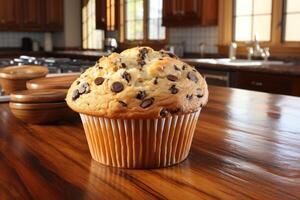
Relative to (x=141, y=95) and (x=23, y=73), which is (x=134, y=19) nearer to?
(x=23, y=73)

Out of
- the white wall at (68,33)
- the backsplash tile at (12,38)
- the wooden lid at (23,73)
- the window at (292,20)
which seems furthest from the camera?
the white wall at (68,33)

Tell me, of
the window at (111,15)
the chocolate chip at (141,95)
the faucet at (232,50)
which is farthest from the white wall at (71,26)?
the chocolate chip at (141,95)

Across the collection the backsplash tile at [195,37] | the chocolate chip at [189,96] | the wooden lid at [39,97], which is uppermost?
the backsplash tile at [195,37]

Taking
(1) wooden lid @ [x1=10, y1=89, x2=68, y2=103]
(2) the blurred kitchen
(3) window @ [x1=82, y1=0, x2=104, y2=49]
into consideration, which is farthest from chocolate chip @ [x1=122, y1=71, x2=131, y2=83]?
(3) window @ [x1=82, y1=0, x2=104, y2=49]

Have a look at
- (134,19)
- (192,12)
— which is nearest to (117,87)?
(192,12)

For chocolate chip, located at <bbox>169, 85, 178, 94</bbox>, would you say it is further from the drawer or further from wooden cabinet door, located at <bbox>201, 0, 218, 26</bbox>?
wooden cabinet door, located at <bbox>201, 0, 218, 26</bbox>

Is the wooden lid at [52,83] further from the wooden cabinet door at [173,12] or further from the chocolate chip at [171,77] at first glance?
the wooden cabinet door at [173,12]

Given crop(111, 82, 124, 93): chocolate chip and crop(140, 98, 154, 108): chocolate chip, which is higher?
crop(111, 82, 124, 93): chocolate chip
